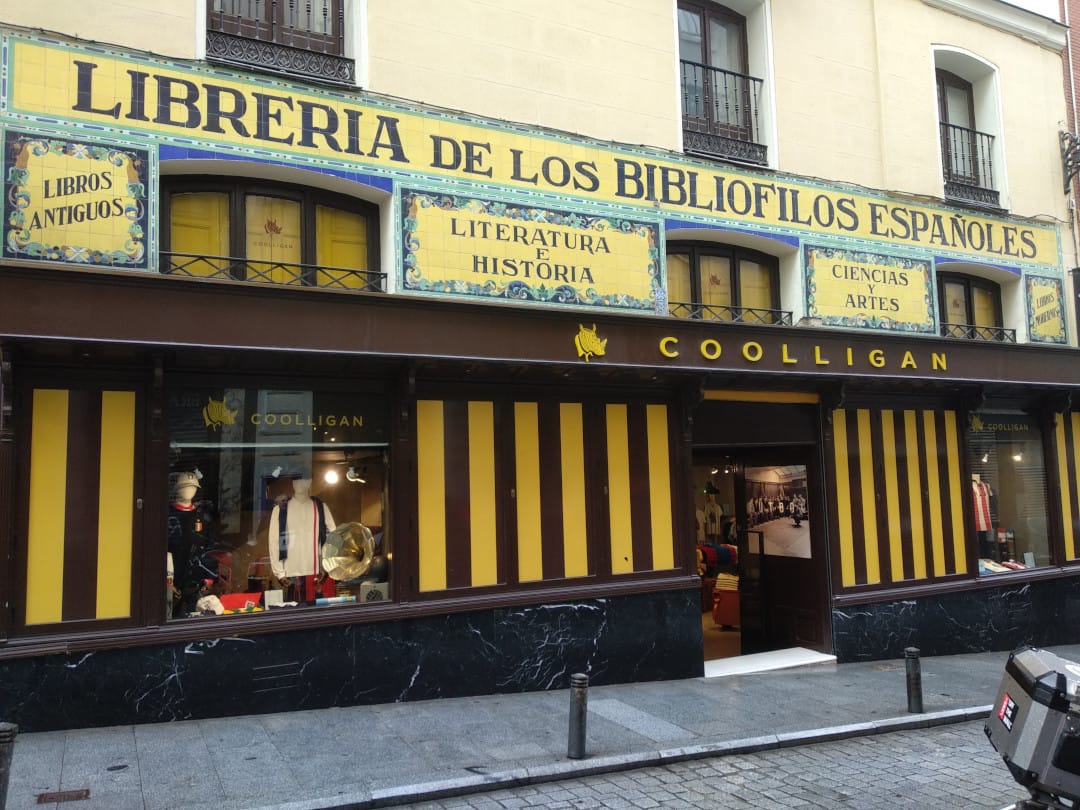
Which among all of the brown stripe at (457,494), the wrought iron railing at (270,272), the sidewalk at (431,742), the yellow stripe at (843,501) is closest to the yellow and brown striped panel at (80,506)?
the sidewalk at (431,742)

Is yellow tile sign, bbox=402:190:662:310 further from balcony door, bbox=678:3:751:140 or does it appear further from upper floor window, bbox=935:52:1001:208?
upper floor window, bbox=935:52:1001:208

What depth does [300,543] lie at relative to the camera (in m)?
8.25

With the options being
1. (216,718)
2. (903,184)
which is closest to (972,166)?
(903,184)

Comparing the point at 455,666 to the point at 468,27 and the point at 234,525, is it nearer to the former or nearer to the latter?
the point at 234,525

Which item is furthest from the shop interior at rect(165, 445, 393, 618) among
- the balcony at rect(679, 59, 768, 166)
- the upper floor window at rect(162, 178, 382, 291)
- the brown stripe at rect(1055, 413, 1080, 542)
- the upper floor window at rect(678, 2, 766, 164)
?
the brown stripe at rect(1055, 413, 1080, 542)

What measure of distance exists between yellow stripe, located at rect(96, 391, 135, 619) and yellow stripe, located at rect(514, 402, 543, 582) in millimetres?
3847

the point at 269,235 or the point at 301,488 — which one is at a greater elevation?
the point at 269,235

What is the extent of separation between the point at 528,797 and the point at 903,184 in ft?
33.8

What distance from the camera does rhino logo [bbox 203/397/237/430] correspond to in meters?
7.72

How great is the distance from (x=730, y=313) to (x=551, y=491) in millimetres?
3673

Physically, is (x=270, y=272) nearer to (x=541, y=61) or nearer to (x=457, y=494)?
(x=457, y=494)

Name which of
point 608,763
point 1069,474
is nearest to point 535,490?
point 608,763

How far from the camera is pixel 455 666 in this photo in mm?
8422

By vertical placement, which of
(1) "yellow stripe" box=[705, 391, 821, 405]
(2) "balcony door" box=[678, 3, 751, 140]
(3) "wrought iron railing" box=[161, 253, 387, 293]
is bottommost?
(1) "yellow stripe" box=[705, 391, 821, 405]
